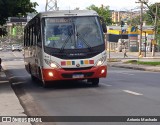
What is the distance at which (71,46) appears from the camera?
17.9 m

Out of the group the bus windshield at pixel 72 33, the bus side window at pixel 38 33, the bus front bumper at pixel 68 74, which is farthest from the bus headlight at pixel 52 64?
the bus side window at pixel 38 33

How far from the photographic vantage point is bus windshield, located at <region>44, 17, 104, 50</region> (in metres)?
17.9

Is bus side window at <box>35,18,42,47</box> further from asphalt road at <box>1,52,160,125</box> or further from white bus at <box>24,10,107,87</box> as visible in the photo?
asphalt road at <box>1,52,160,125</box>

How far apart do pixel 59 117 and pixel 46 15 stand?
7.85 metres

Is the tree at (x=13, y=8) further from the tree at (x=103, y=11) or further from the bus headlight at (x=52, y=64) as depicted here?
the tree at (x=103, y=11)

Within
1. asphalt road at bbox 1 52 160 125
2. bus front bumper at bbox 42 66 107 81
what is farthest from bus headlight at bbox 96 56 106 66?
asphalt road at bbox 1 52 160 125

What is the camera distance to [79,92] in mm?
16859

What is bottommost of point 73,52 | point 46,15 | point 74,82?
point 74,82

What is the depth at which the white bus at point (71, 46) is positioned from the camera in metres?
17.7

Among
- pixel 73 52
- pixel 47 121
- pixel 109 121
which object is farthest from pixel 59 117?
pixel 73 52

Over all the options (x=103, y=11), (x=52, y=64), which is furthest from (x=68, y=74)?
(x=103, y=11)

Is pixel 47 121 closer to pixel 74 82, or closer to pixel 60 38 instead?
pixel 60 38

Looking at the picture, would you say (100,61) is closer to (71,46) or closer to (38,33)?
(71,46)

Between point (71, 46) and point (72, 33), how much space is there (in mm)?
572
